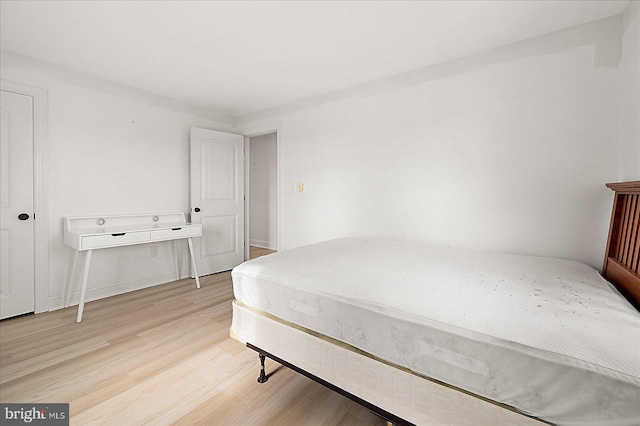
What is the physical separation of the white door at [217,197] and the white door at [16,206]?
1.52 metres

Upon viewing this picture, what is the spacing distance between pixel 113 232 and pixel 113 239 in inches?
3.3

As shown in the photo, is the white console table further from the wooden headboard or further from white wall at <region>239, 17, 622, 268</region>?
the wooden headboard

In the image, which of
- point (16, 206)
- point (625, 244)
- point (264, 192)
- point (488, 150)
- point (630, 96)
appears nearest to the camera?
point (625, 244)

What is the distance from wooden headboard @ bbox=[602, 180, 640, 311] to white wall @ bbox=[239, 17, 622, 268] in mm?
260

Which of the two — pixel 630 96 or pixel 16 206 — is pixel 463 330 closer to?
pixel 630 96

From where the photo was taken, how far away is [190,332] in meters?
2.31

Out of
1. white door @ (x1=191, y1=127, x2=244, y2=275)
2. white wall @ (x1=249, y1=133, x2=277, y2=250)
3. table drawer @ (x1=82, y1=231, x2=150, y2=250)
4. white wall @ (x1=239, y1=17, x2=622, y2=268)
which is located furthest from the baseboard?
table drawer @ (x1=82, y1=231, x2=150, y2=250)

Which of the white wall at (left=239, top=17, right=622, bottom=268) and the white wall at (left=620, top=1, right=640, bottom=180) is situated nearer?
the white wall at (left=620, top=1, right=640, bottom=180)

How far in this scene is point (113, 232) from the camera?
2754 mm

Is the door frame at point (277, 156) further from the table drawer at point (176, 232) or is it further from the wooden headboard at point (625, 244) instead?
the wooden headboard at point (625, 244)

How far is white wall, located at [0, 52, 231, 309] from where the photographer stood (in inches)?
108

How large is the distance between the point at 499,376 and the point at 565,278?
3.12 ft

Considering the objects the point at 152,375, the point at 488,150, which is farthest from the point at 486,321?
the point at 152,375

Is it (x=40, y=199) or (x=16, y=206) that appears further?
(x=40, y=199)
